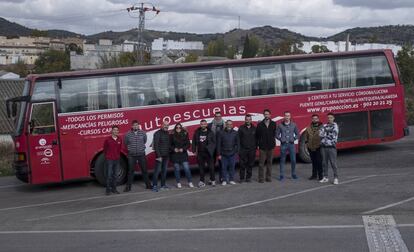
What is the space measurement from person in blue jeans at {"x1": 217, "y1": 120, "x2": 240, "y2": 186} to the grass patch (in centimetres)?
846

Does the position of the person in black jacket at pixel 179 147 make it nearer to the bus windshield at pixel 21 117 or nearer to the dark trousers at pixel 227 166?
the dark trousers at pixel 227 166

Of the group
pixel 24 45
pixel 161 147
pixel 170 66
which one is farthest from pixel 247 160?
pixel 24 45

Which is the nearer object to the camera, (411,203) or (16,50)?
(411,203)

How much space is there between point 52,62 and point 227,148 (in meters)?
81.2

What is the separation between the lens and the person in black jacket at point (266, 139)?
14930 millimetres

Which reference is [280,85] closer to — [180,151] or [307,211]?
[180,151]

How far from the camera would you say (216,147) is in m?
15.0

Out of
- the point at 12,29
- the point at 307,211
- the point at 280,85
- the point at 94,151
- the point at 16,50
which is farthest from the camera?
the point at 12,29

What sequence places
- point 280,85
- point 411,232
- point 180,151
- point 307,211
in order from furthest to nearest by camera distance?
point 280,85
point 180,151
point 307,211
point 411,232

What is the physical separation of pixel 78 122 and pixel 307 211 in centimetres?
700

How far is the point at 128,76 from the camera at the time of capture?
639 inches

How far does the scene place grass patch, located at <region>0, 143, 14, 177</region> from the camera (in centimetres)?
2008

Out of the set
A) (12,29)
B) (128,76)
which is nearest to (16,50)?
(12,29)

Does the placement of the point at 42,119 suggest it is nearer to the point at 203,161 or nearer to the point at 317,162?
the point at 203,161
